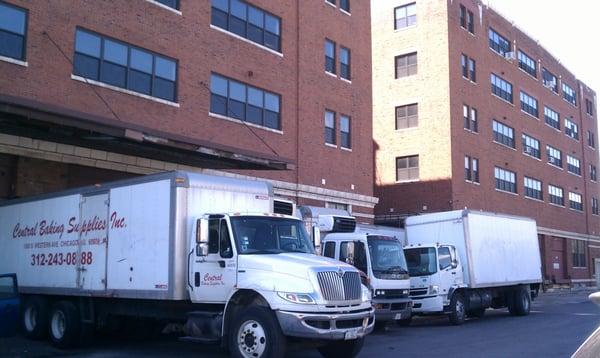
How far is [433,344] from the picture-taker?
1466 cm

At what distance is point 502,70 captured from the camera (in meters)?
45.8

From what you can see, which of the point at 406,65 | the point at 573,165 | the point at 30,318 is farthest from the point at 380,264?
the point at 573,165

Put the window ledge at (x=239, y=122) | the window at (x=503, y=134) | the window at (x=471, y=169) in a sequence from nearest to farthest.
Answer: the window ledge at (x=239, y=122) < the window at (x=471, y=169) < the window at (x=503, y=134)

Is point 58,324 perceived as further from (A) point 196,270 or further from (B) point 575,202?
(B) point 575,202

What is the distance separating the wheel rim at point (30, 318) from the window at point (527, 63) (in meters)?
42.6

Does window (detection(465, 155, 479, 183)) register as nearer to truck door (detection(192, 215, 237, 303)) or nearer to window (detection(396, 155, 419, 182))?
A: window (detection(396, 155, 419, 182))

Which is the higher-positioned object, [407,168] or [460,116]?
[460,116]

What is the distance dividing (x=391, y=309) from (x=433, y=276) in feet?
11.8

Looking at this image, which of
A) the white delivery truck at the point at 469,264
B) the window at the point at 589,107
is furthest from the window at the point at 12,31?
the window at the point at 589,107

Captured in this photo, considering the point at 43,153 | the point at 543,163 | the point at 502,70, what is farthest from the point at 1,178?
the point at 543,163

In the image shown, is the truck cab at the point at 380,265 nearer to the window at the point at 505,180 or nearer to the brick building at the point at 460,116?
the brick building at the point at 460,116

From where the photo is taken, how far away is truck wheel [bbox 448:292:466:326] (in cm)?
1984

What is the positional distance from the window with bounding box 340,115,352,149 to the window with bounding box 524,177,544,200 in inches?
868

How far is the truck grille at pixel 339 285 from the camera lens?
1078 centimetres
